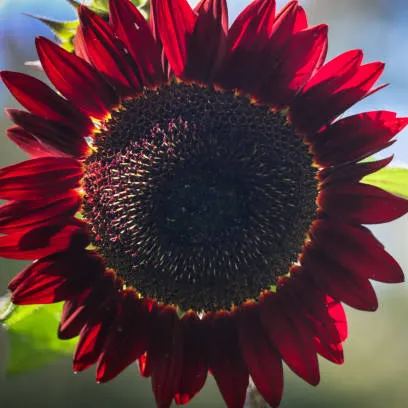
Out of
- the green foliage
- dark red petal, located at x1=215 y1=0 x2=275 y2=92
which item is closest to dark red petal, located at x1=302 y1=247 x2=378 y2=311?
dark red petal, located at x1=215 y1=0 x2=275 y2=92

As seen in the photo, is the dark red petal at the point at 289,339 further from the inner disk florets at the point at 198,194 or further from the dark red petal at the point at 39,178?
the dark red petal at the point at 39,178

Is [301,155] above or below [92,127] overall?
above

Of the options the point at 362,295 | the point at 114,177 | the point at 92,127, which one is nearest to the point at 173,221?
the point at 114,177

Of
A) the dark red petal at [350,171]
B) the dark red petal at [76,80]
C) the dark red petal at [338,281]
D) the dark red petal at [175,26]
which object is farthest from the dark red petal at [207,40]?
the dark red petal at [338,281]

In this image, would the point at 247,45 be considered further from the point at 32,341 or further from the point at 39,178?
the point at 32,341

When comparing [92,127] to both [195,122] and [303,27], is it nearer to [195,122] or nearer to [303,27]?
[195,122]

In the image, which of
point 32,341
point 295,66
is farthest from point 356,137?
point 32,341
